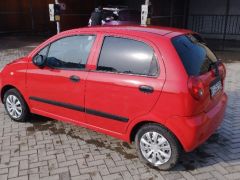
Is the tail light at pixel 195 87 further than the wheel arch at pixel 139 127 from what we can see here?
No

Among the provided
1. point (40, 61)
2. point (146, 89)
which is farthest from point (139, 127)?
point (40, 61)

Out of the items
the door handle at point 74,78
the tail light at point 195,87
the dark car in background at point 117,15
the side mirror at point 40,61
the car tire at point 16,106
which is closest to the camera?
the tail light at point 195,87

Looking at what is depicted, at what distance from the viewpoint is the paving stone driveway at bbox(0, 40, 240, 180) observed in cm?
372

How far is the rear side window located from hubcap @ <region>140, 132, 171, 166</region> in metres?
0.78

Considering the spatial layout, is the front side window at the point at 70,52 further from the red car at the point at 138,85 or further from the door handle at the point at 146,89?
the door handle at the point at 146,89

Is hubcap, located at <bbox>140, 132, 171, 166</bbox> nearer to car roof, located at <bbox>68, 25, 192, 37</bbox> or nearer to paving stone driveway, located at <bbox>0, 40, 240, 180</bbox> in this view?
paving stone driveway, located at <bbox>0, 40, 240, 180</bbox>

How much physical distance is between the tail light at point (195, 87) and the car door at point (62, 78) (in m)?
1.43

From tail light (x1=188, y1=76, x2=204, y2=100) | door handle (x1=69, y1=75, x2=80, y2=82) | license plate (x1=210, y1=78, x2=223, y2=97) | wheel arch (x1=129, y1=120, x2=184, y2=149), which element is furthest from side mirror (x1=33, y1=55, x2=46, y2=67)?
license plate (x1=210, y1=78, x2=223, y2=97)

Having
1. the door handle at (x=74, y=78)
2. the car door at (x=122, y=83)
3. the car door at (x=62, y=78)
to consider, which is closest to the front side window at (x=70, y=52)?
the car door at (x=62, y=78)

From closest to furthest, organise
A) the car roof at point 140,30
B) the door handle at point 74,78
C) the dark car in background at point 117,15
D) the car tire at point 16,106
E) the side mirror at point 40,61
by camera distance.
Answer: the car roof at point 140,30
the door handle at point 74,78
the side mirror at point 40,61
the car tire at point 16,106
the dark car in background at point 117,15

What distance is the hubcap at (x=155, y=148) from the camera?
12.0ft

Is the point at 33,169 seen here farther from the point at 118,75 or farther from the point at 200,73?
the point at 200,73

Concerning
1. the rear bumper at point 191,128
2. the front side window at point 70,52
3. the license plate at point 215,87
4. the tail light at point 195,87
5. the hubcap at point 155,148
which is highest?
the front side window at point 70,52

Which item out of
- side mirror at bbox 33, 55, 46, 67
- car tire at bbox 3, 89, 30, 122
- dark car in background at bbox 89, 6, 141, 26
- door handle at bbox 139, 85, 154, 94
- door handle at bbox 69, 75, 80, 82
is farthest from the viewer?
dark car in background at bbox 89, 6, 141, 26
